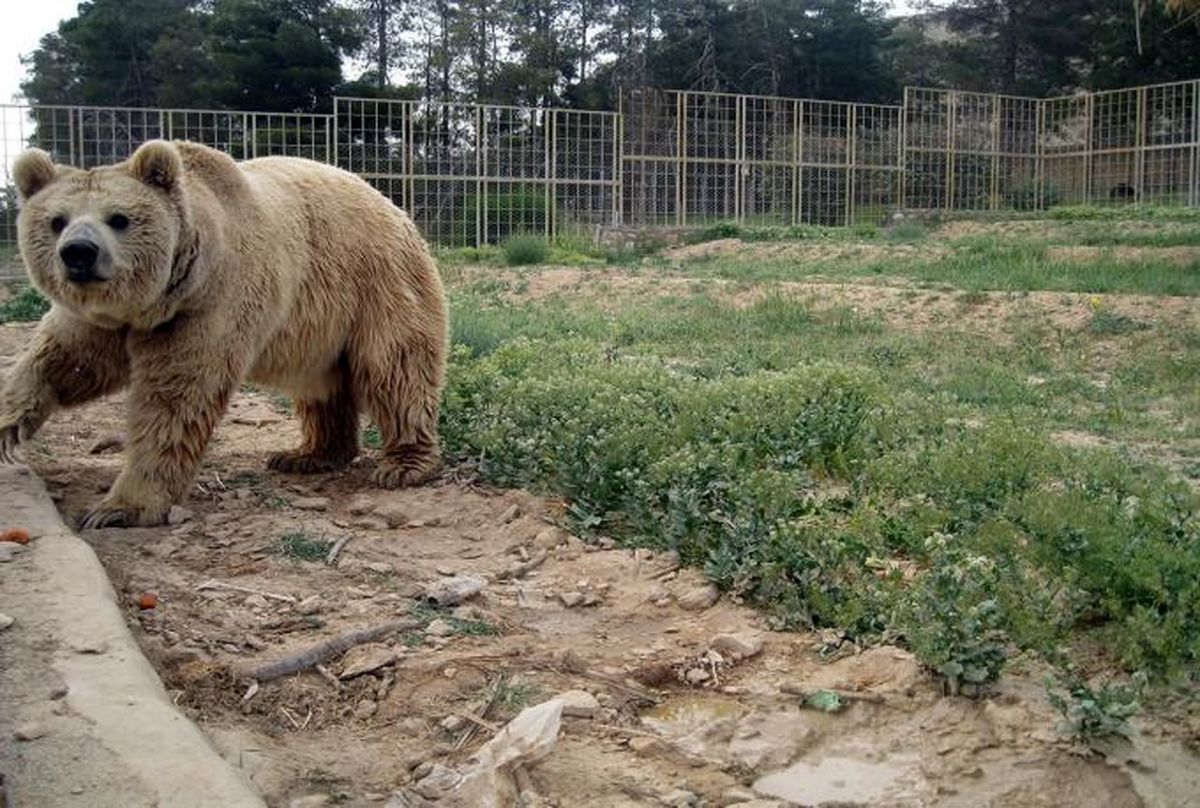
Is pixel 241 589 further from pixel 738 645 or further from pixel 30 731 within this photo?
pixel 738 645

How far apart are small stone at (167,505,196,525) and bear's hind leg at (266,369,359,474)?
1045 mm

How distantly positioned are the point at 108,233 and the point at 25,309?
23.6 feet

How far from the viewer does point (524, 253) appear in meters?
17.3

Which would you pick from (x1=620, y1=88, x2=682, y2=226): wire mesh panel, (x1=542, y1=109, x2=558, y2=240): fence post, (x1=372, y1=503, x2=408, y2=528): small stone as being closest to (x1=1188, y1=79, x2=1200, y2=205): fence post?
(x1=620, y1=88, x2=682, y2=226): wire mesh panel

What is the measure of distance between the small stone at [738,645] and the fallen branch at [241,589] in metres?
1.28

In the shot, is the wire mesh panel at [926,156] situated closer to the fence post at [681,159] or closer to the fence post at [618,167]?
the fence post at [681,159]

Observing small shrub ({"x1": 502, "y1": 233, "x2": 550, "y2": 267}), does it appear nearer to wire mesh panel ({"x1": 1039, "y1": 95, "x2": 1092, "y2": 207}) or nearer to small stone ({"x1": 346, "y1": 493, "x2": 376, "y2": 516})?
wire mesh panel ({"x1": 1039, "y1": 95, "x2": 1092, "y2": 207})

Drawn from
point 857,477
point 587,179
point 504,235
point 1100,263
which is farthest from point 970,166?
point 857,477

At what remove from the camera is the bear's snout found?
4398 millimetres

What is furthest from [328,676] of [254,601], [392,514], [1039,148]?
[1039,148]

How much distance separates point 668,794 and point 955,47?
33.3m

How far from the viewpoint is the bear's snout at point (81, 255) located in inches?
173

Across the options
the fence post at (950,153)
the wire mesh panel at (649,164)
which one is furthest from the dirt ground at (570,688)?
the fence post at (950,153)

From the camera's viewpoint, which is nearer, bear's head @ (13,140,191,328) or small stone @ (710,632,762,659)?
small stone @ (710,632,762,659)
